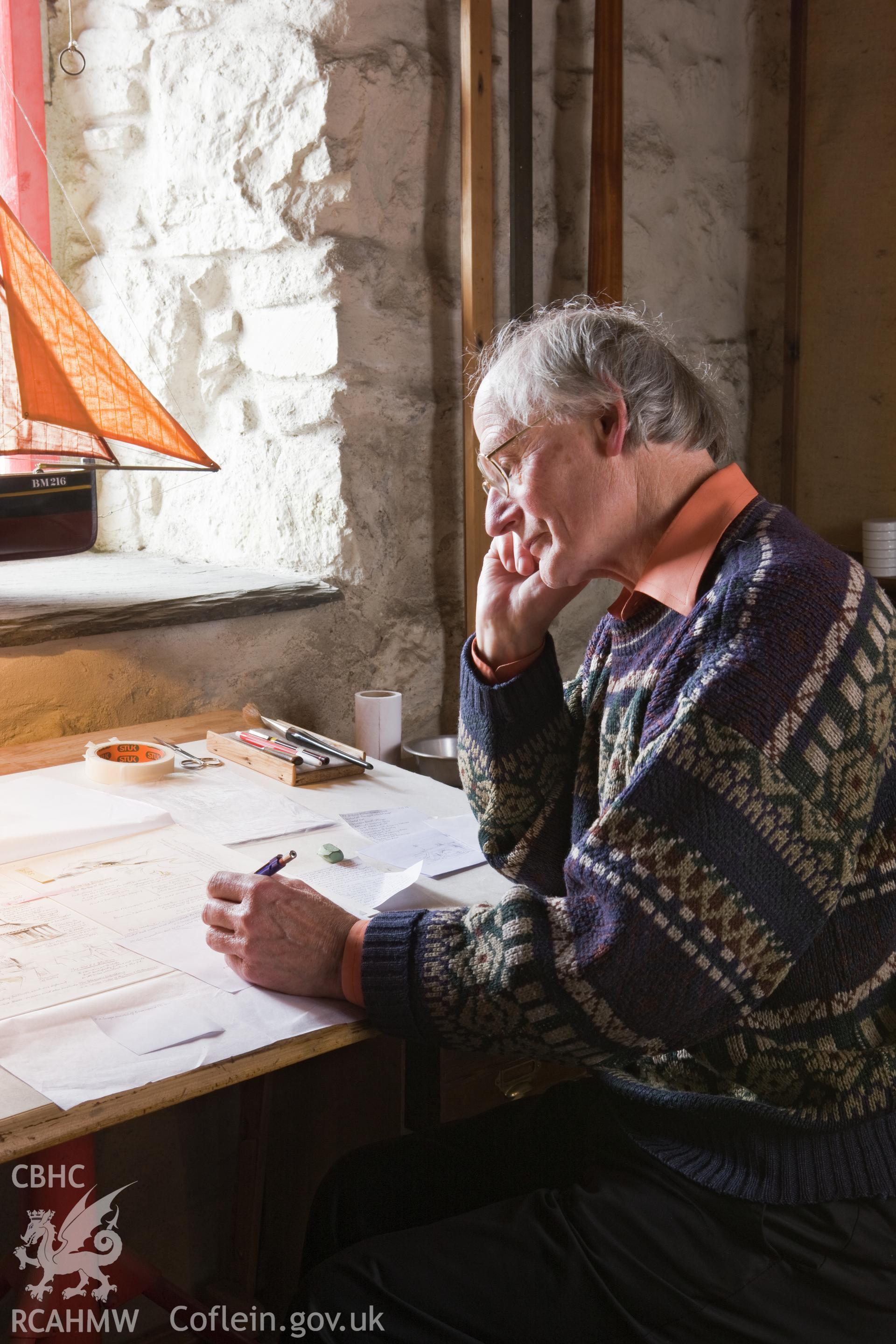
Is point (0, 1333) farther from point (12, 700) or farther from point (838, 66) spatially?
point (838, 66)

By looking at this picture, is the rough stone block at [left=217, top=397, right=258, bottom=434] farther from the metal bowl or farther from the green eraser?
the green eraser

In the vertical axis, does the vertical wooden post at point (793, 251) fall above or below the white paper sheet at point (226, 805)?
above

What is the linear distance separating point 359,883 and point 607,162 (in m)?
1.71

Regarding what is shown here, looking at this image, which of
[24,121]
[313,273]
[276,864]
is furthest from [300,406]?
Result: [276,864]

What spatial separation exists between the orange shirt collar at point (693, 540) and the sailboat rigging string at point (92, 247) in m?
1.52

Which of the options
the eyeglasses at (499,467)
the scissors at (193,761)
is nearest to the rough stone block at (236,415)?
the scissors at (193,761)

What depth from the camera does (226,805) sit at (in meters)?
1.59

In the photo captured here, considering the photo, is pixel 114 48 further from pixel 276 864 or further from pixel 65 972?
pixel 65 972

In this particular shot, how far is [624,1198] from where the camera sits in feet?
3.46

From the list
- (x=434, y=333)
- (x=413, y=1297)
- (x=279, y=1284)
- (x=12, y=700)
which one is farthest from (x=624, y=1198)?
(x=434, y=333)

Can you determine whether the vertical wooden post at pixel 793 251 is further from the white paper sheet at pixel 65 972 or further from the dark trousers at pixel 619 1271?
the white paper sheet at pixel 65 972

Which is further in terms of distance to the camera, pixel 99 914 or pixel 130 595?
pixel 130 595

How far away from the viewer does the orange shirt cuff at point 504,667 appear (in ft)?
4.50

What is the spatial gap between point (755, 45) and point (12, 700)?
2.28m
